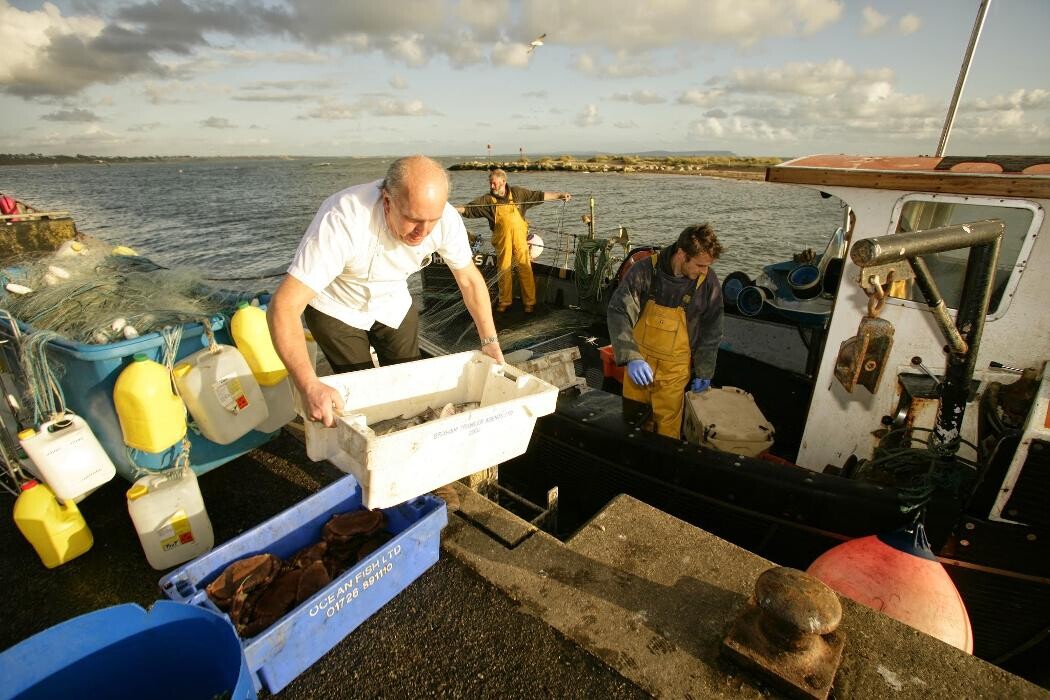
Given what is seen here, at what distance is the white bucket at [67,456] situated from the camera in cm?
264

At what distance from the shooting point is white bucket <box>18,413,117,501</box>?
264cm

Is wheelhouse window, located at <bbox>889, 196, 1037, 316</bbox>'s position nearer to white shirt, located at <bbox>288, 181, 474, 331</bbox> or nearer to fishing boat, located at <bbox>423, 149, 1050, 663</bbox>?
fishing boat, located at <bbox>423, 149, 1050, 663</bbox>

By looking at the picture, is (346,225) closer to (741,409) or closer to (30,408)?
(30,408)

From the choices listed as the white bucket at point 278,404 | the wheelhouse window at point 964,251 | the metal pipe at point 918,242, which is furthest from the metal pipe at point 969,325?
the white bucket at point 278,404

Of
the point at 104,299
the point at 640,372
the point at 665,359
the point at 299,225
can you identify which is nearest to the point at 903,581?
the point at 640,372

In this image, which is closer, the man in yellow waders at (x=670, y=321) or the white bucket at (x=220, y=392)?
the white bucket at (x=220, y=392)

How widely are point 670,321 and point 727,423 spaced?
923mm

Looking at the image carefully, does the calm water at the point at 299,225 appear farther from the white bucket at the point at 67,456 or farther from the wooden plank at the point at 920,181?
the white bucket at the point at 67,456

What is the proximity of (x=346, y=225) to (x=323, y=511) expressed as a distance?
1480mm

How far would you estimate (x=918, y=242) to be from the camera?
69.8 inches

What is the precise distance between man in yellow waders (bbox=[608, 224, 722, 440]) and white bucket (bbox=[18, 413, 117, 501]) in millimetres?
3467

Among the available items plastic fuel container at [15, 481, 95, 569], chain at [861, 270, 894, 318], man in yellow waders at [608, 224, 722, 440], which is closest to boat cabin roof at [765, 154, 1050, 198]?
man in yellow waders at [608, 224, 722, 440]

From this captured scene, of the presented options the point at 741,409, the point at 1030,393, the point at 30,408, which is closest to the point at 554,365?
the point at 741,409

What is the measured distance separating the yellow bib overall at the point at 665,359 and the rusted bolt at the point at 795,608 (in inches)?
92.4
